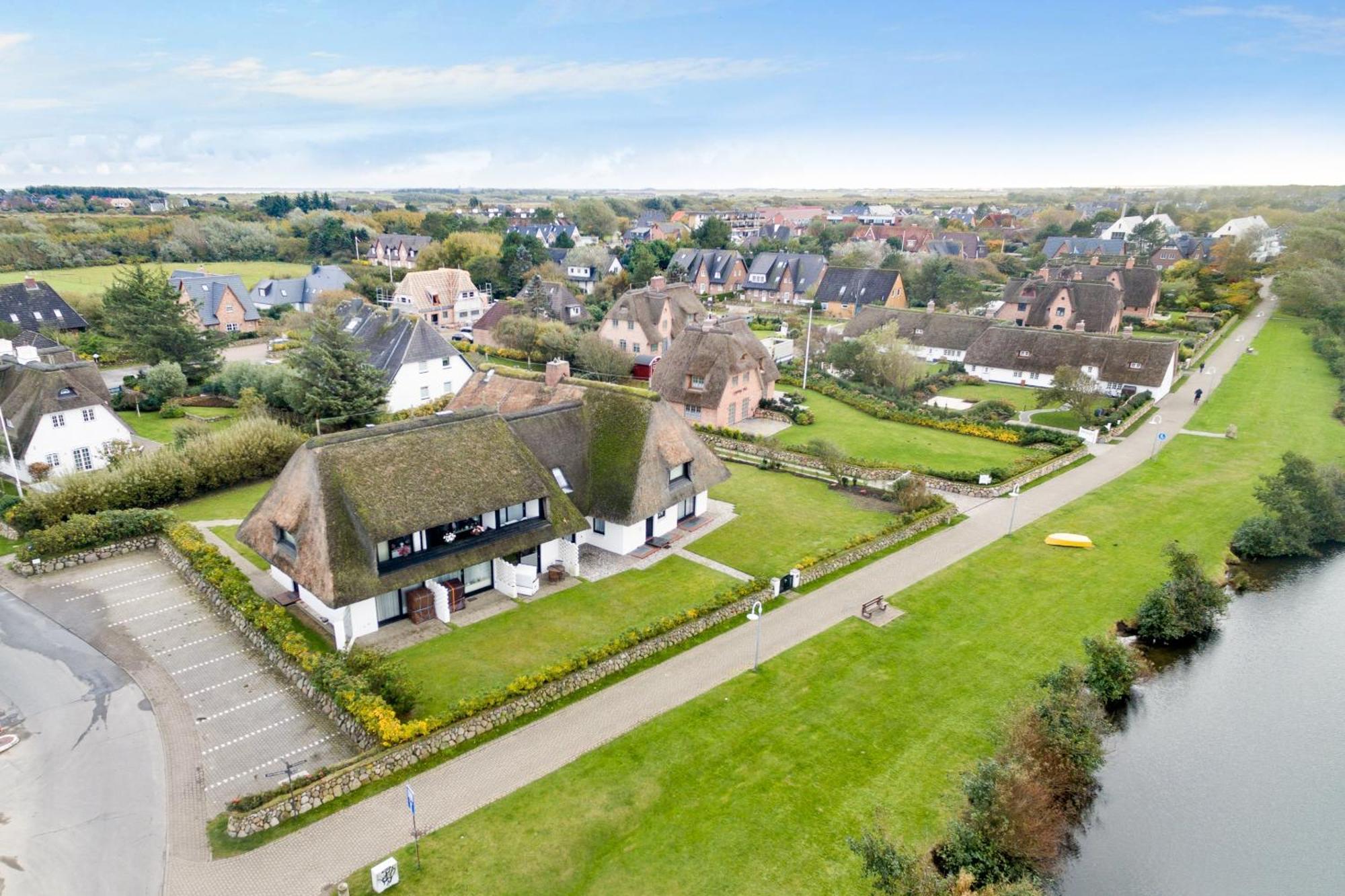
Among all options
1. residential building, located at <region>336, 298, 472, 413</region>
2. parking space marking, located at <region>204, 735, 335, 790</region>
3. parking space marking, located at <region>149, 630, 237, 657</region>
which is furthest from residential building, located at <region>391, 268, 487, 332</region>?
parking space marking, located at <region>204, 735, 335, 790</region>

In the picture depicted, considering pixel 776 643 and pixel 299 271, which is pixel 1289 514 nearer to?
pixel 776 643

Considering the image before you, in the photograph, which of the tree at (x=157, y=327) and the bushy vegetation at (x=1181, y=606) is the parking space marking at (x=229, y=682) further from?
the tree at (x=157, y=327)

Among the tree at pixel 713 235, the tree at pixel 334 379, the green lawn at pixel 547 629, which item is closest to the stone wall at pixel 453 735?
the green lawn at pixel 547 629

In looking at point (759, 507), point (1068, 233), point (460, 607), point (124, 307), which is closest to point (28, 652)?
point (460, 607)

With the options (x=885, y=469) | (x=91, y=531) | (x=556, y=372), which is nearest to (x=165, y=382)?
(x=91, y=531)

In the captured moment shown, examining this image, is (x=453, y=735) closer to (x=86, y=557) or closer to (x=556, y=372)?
(x=556, y=372)

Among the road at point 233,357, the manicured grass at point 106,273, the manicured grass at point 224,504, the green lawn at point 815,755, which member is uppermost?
the manicured grass at point 106,273

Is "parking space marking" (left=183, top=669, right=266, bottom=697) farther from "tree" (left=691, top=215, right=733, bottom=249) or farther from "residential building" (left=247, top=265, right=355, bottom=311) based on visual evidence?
"tree" (left=691, top=215, right=733, bottom=249)
